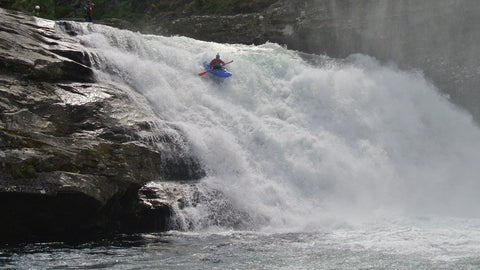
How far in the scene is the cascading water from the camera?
18.5 m

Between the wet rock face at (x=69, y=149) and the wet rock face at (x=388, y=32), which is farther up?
the wet rock face at (x=388, y=32)

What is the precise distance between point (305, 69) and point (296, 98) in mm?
2439

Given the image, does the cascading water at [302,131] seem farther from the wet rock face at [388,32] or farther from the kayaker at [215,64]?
the wet rock face at [388,32]

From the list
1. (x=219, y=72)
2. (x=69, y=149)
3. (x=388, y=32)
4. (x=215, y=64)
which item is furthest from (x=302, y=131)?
(x=69, y=149)

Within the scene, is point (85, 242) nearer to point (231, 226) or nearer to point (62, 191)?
point (62, 191)

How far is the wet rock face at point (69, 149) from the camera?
519 inches

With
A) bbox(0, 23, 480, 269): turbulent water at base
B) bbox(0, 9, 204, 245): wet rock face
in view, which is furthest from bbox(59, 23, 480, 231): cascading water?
bbox(0, 9, 204, 245): wet rock face

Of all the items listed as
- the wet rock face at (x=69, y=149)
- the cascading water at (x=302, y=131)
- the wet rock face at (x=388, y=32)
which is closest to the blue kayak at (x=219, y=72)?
the cascading water at (x=302, y=131)

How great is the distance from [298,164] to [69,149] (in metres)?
9.21

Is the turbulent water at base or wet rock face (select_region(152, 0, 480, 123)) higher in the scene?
wet rock face (select_region(152, 0, 480, 123))

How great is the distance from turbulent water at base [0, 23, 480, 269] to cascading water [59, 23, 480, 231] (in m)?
0.06

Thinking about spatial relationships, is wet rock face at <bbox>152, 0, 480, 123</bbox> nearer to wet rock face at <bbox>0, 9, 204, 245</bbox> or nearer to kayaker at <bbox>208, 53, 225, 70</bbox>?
kayaker at <bbox>208, 53, 225, 70</bbox>

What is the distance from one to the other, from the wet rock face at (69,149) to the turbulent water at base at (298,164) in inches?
32.0

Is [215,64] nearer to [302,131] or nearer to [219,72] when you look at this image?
[219,72]
